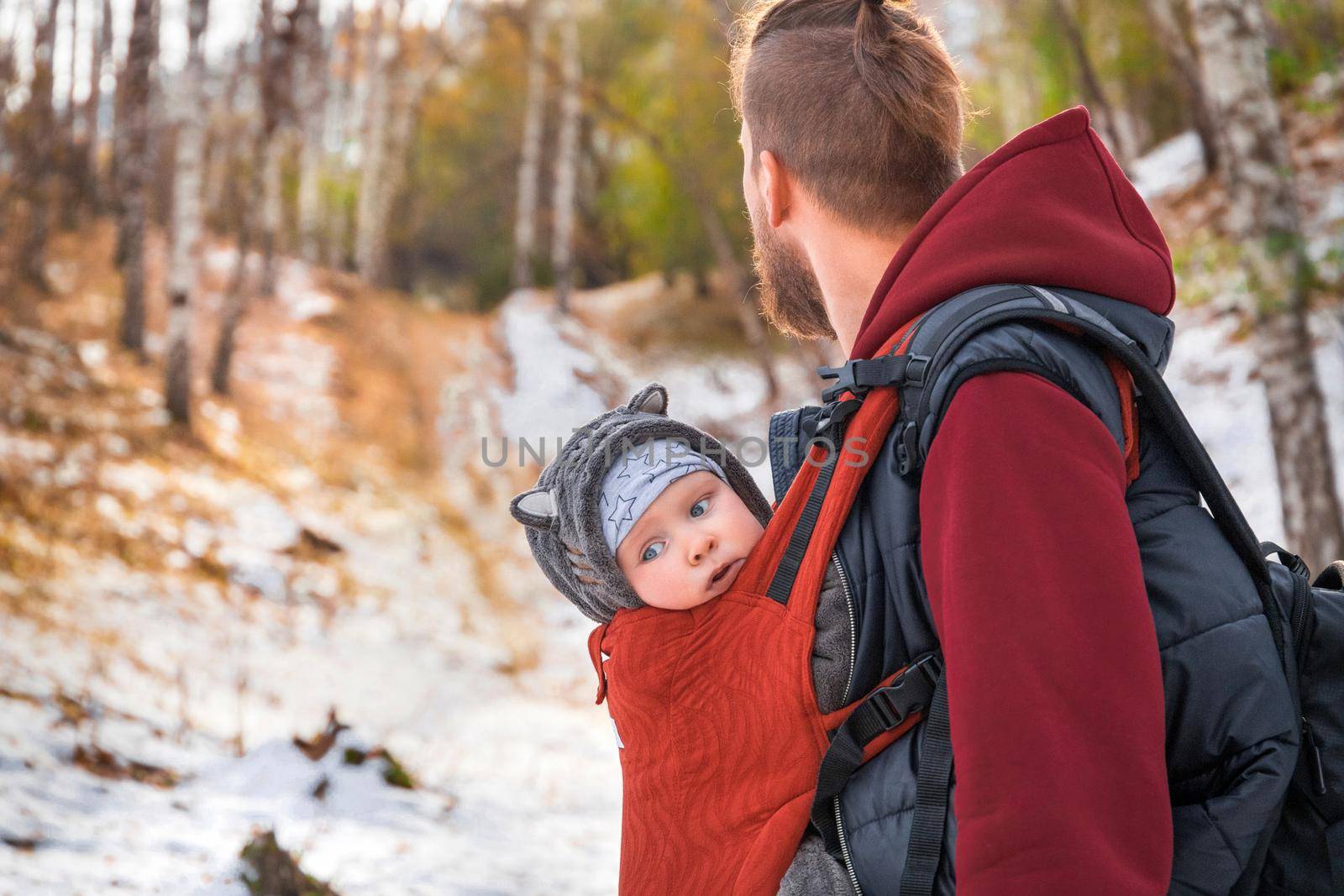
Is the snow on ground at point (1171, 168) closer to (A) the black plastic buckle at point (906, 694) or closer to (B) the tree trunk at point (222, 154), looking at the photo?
(A) the black plastic buckle at point (906, 694)

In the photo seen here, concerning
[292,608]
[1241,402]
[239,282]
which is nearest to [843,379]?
[292,608]

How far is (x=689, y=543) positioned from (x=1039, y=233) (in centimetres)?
59

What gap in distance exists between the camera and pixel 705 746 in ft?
4.19

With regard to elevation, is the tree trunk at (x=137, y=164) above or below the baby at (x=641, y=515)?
above

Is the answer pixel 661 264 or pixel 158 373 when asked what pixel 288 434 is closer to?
pixel 158 373

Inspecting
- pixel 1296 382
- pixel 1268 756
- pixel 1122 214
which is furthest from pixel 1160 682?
pixel 1296 382

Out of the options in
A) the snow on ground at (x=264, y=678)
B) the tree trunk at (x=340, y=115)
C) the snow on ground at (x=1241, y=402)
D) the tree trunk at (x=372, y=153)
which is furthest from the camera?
the tree trunk at (x=340, y=115)

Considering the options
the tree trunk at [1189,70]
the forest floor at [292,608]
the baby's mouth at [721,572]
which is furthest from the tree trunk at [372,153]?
the baby's mouth at [721,572]

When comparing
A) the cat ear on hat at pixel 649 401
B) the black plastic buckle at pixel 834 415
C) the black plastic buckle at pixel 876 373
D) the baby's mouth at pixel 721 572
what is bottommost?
the baby's mouth at pixel 721 572

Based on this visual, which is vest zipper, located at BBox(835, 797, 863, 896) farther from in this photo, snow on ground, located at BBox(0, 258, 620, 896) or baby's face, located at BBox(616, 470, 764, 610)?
snow on ground, located at BBox(0, 258, 620, 896)

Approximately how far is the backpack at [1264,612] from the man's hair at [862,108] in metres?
0.33

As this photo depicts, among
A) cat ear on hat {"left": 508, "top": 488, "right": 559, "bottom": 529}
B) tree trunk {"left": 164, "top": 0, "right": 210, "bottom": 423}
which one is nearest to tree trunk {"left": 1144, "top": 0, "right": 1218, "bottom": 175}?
tree trunk {"left": 164, "top": 0, "right": 210, "bottom": 423}

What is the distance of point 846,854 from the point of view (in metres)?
1.14

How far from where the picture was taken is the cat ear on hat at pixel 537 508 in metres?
1.52
